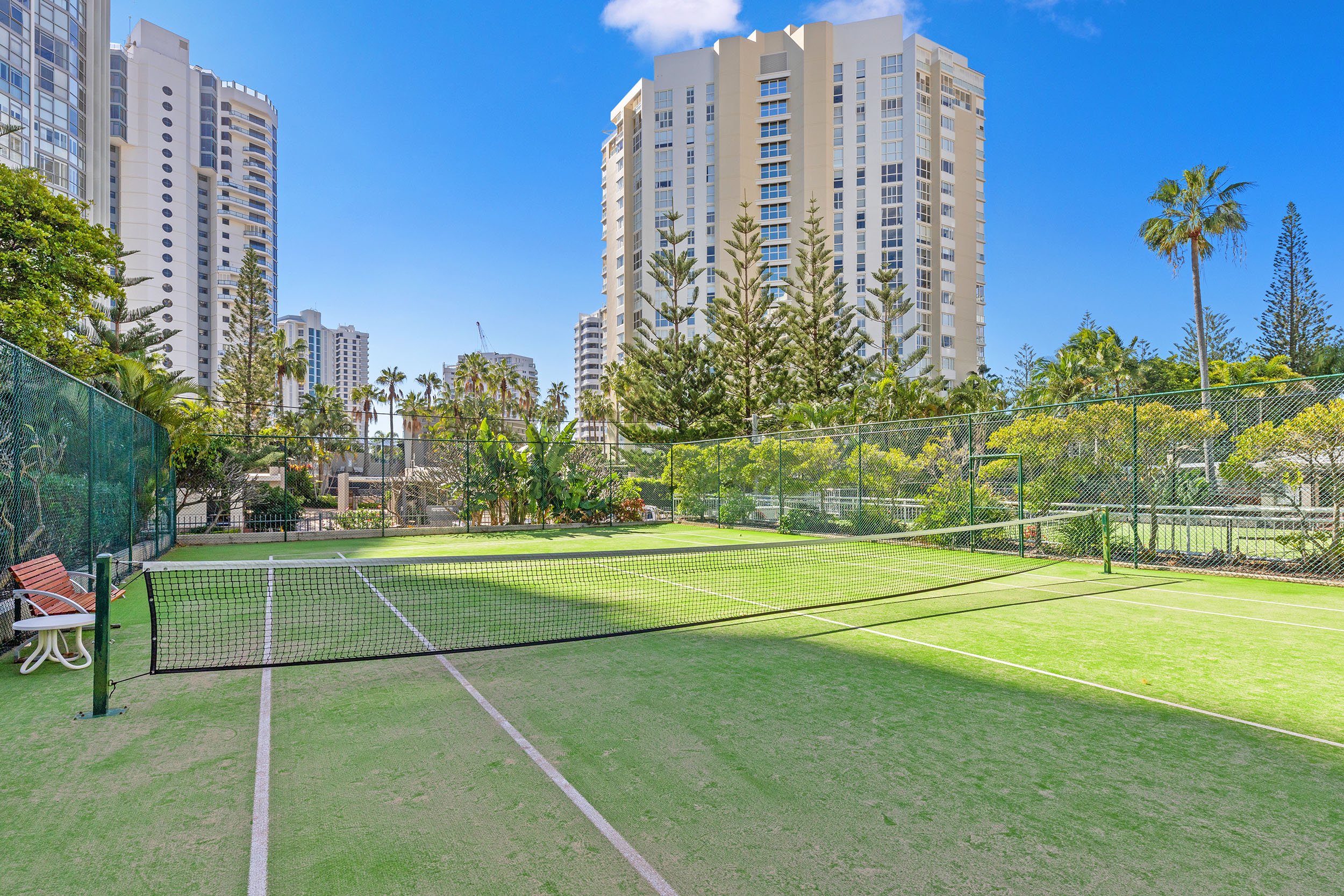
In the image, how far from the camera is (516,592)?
9961 millimetres

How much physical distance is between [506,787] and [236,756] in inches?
66.2

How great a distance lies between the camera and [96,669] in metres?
4.82

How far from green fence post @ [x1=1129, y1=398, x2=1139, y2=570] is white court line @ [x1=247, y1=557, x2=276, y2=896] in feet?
41.2

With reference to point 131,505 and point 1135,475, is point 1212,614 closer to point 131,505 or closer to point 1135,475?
Answer: point 1135,475

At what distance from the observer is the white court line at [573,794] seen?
2887 mm

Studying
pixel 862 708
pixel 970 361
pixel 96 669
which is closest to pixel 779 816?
pixel 862 708

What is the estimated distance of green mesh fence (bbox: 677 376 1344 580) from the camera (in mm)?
10367

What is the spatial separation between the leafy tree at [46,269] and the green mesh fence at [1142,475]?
1932 centimetres

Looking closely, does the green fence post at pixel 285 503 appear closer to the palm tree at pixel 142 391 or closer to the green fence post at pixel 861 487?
the palm tree at pixel 142 391

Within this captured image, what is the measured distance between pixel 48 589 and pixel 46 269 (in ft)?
56.3

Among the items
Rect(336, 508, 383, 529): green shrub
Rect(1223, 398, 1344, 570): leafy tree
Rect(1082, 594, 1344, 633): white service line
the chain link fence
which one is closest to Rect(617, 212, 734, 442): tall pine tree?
the chain link fence

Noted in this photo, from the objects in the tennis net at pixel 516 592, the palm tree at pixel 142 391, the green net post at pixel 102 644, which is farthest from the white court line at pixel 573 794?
the palm tree at pixel 142 391

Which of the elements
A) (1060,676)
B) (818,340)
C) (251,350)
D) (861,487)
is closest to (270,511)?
(861,487)

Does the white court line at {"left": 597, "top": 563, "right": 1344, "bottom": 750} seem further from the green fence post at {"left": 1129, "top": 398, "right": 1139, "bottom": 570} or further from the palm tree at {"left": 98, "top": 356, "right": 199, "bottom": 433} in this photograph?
the palm tree at {"left": 98, "top": 356, "right": 199, "bottom": 433}
